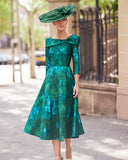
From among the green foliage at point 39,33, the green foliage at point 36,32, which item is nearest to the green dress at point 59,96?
the green foliage at point 36,32

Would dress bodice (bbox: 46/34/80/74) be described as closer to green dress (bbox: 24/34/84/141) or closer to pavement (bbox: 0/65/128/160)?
green dress (bbox: 24/34/84/141)

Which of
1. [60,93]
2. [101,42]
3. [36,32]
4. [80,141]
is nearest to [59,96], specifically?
[60,93]

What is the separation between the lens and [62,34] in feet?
13.8

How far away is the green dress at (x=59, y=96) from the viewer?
4.19 meters

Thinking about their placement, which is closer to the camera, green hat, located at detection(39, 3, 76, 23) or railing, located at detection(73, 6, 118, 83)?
green hat, located at detection(39, 3, 76, 23)

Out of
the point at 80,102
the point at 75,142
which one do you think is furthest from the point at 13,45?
the point at 75,142

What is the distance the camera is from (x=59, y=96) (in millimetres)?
4203

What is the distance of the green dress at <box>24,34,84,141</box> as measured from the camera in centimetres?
419

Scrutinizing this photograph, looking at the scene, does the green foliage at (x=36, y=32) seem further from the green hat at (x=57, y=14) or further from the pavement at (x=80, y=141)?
the green hat at (x=57, y=14)

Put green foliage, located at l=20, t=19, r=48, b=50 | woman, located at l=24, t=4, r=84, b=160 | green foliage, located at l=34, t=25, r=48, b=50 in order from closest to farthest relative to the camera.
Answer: woman, located at l=24, t=4, r=84, b=160 < green foliage, located at l=20, t=19, r=48, b=50 < green foliage, located at l=34, t=25, r=48, b=50

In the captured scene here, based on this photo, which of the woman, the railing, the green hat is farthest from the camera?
the railing

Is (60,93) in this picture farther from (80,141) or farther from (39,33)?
(39,33)

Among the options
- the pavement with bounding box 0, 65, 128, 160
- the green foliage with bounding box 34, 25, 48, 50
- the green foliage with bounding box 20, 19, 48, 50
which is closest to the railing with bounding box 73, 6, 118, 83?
the pavement with bounding box 0, 65, 128, 160

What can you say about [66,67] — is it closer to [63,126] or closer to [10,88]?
[63,126]
